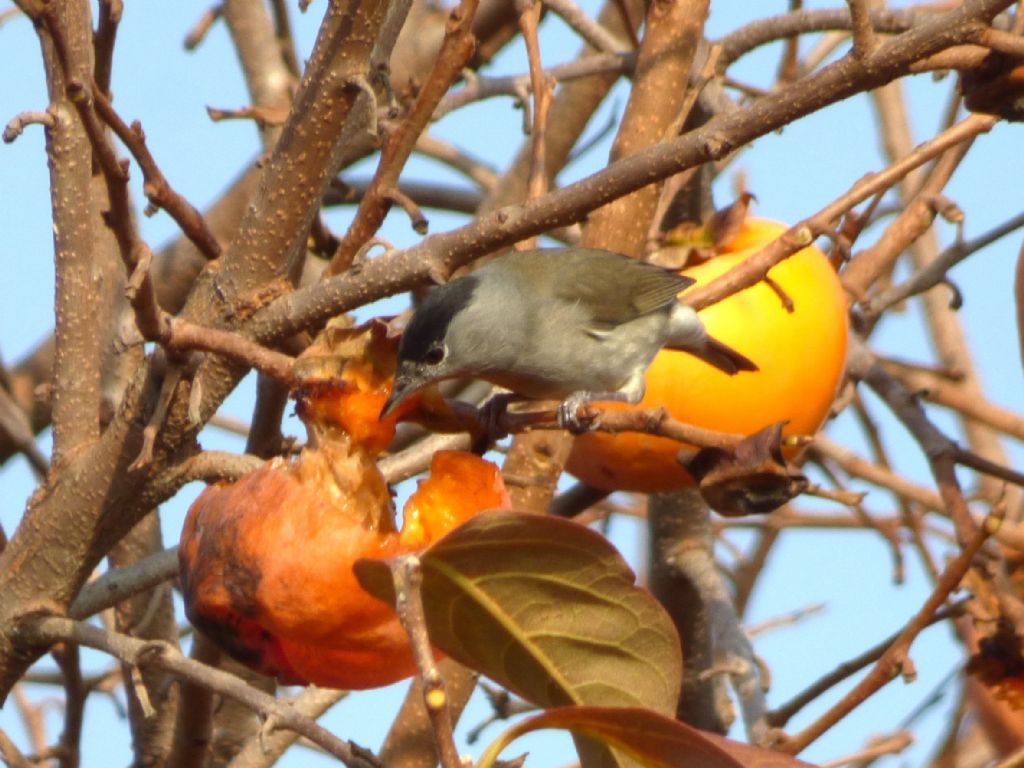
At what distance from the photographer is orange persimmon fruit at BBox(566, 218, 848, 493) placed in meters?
2.36

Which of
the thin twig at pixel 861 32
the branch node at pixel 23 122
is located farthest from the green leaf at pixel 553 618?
the branch node at pixel 23 122

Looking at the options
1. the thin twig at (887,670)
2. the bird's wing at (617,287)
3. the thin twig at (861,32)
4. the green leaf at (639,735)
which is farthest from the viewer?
the bird's wing at (617,287)

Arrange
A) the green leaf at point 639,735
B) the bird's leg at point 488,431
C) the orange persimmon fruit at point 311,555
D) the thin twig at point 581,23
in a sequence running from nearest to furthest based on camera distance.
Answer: the green leaf at point 639,735 < the orange persimmon fruit at point 311,555 < the bird's leg at point 488,431 < the thin twig at point 581,23

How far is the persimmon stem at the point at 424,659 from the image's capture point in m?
1.02

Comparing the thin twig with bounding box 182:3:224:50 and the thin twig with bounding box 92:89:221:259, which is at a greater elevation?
the thin twig with bounding box 182:3:224:50

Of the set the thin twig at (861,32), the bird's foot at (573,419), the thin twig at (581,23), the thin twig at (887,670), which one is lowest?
the thin twig at (887,670)

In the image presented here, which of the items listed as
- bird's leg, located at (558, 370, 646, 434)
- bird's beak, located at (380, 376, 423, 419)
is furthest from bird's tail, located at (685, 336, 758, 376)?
bird's beak, located at (380, 376, 423, 419)

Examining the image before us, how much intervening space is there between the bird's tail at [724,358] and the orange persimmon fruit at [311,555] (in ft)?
2.86

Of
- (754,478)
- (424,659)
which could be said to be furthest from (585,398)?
(424,659)

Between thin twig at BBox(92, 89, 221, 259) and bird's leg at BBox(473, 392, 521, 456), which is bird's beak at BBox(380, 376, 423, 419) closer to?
bird's leg at BBox(473, 392, 521, 456)

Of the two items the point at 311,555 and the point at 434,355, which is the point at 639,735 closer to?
the point at 311,555

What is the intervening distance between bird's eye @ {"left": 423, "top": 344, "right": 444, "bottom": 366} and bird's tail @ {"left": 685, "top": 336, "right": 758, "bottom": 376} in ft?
Result: 1.41

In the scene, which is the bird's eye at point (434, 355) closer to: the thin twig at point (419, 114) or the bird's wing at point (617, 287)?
the bird's wing at point (617, 287)

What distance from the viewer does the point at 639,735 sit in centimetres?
128
